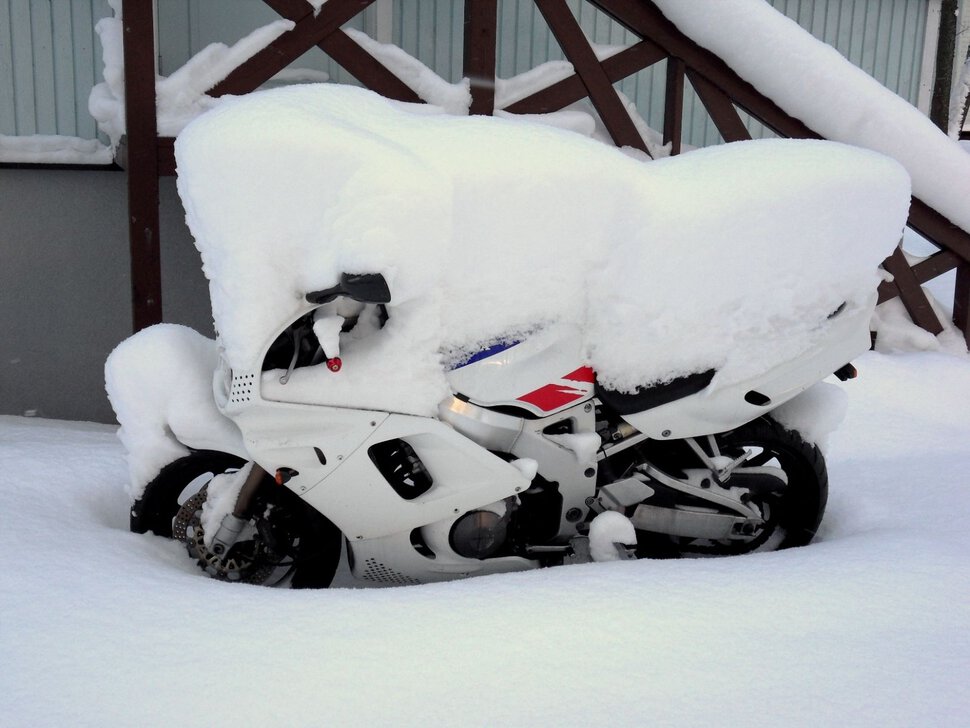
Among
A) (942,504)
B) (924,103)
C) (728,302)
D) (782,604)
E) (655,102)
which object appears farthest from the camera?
(924,103)

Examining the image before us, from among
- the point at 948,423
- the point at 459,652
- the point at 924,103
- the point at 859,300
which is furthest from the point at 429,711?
the point at 924,103

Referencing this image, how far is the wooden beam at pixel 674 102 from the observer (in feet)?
16.6

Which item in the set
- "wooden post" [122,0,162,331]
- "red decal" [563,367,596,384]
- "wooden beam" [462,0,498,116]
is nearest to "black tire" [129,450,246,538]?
"red decal" [563,367,596,384]

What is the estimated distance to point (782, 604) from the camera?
2.10 m

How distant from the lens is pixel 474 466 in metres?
2.42

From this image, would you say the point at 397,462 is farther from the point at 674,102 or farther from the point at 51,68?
the point at 51,68

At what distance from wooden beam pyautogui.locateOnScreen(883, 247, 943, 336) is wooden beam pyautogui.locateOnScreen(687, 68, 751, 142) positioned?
1.27 m

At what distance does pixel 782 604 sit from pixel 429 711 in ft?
3.04

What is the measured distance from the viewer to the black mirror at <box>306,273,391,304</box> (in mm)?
2086

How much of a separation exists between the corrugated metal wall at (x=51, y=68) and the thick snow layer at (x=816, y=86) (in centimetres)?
363

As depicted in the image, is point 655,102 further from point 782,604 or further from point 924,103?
point 782,604

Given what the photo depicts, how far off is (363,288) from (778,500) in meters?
1.62

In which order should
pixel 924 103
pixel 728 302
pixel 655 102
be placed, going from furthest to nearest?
pixel 924 103 < pixel 655 102 < pixel 728 302

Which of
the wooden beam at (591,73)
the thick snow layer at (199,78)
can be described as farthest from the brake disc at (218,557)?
the wooden beam at (591,73)
